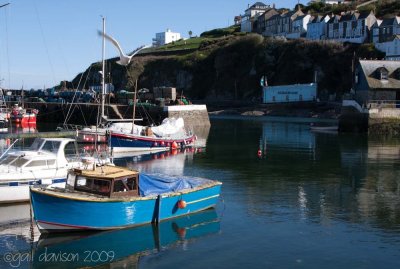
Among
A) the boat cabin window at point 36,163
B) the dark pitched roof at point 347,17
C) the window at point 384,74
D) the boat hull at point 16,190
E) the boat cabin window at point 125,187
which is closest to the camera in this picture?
the boat cabin window at point 125,187

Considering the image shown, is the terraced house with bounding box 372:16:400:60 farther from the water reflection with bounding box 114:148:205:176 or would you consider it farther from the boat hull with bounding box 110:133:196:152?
the boat hull with bounding box 110:133:196:152

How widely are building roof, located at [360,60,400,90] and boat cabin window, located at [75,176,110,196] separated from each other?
59.9m

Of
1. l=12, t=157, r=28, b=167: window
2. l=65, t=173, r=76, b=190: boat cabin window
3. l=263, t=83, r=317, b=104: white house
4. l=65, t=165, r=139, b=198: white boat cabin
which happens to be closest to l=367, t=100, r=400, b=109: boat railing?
l=263, t=83, r=317, b=104: white house

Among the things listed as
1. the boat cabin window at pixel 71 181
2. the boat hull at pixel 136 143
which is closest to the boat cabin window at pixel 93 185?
the boat cabin window at pixel 71 181

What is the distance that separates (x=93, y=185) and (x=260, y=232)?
24.2 feet

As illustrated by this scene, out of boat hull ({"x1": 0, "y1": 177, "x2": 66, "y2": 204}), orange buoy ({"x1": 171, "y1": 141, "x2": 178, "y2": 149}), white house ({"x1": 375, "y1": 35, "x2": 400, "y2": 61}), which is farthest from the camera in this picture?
white house ({"x1": 375, "y1": 35, "x2": 400, "y2": 61})

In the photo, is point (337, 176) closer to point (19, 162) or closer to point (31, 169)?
point (31, 169)

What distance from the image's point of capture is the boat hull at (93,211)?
20.0 meters

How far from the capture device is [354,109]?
7306cm

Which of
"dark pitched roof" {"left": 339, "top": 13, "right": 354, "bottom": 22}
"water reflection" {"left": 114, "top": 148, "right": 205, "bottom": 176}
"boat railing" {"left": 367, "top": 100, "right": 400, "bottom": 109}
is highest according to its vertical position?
"dark pitched roof" {"left": 339, "top": 13, "right": 354, "bottom": 22}

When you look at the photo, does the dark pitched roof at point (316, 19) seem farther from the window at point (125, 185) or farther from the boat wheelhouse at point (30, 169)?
the window at point (125, 185)

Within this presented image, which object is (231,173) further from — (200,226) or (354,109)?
(354,109)

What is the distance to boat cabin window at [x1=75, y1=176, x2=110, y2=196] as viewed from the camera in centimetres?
2103

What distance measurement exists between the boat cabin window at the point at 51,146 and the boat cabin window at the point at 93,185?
22.6 ft
